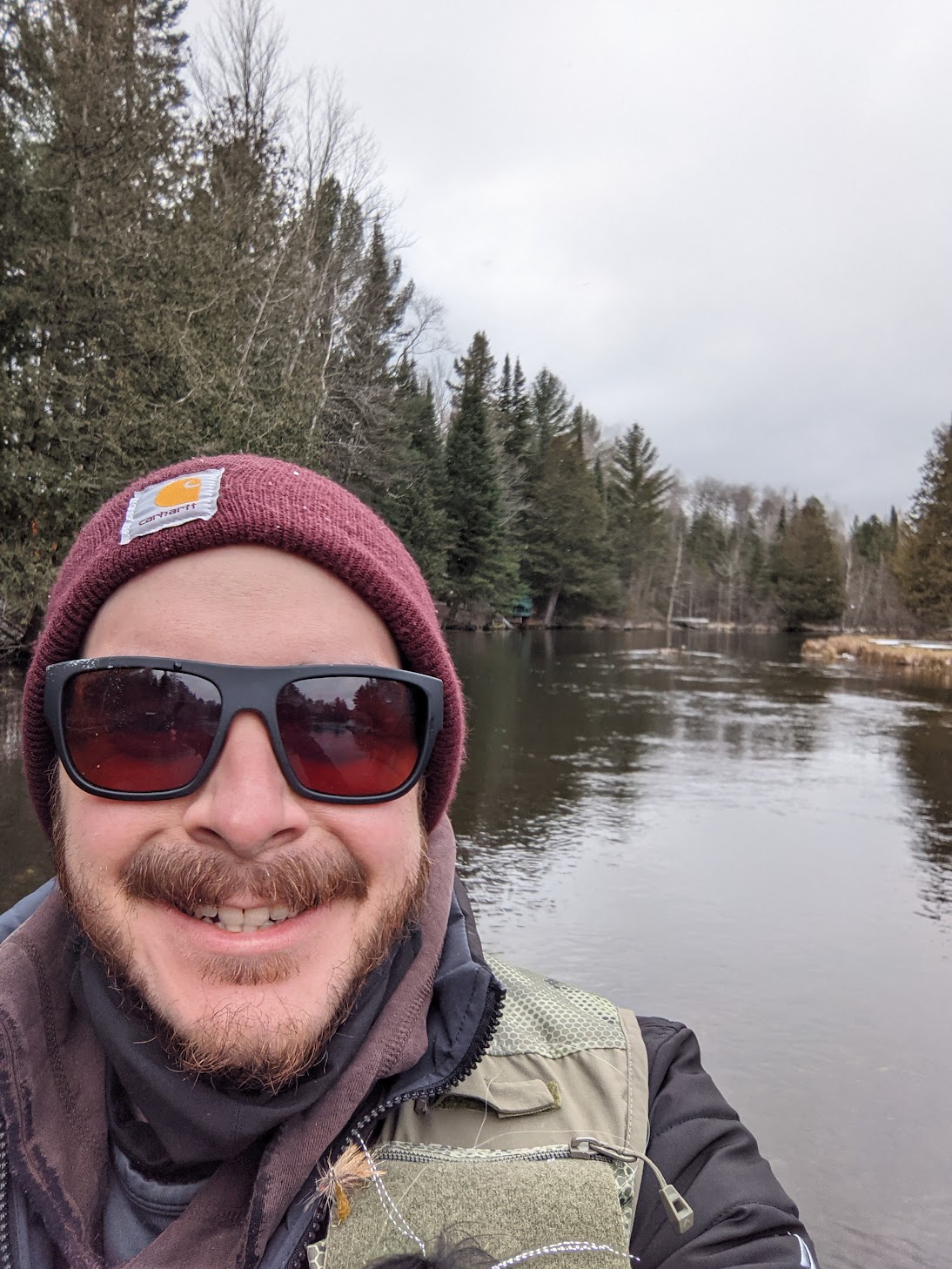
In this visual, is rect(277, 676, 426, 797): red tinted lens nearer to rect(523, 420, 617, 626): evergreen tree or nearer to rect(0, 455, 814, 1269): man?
rect(0, 455, 814, 1269): man

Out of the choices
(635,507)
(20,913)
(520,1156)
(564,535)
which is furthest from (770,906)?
(635,507)

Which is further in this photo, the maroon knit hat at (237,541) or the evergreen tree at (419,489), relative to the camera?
the evergreen tree at (419,489)

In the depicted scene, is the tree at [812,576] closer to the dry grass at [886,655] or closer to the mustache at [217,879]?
the dry grass at [886,655]

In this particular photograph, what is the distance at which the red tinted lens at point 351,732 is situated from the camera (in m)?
1.20

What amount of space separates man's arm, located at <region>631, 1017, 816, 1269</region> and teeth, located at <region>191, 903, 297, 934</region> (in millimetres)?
676

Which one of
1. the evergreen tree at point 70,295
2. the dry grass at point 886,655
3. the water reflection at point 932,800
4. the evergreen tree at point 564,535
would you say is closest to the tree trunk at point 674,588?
the evergreen tree at point 564,535

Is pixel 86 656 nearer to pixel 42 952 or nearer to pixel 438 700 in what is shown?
pixel 42 952

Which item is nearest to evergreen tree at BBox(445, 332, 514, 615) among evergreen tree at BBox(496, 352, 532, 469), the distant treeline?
the distant treeline

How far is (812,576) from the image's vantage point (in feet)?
190

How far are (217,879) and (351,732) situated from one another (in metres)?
0.27

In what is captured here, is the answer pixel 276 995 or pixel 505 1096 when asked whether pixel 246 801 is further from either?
pixel 505 1096

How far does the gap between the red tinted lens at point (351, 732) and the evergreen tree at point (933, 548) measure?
39713 mm

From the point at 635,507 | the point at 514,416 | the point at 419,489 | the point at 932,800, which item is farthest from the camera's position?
the point at 635,507

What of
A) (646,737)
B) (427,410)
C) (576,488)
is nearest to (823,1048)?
(646,737)
